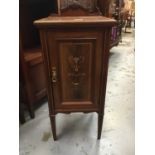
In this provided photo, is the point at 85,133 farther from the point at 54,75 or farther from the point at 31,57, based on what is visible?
the point at 31,57

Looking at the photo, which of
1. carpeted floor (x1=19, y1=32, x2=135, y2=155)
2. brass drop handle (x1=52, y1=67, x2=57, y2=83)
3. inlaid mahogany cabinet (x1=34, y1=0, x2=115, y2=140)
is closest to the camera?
inlaid mahogany cabinet (x1=34, y1=0, x2=115, y2=140)

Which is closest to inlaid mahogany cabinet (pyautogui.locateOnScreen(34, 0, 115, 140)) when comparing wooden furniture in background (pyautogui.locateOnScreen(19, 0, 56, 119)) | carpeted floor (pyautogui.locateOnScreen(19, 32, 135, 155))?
carpeted floor (pyautogui.locateOnScreen(19, 32, 135, 155))

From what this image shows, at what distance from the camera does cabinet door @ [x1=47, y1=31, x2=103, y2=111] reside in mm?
1105

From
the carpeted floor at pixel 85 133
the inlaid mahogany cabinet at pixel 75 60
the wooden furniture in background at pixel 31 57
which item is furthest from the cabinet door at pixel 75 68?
the wooden furniture in background at pixel 31 57

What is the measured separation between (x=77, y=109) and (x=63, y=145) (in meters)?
0.32

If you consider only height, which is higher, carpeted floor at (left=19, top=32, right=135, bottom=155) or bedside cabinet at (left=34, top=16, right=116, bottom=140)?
bedside cabinet at (left=34, top=16, right=116, bottom=140)

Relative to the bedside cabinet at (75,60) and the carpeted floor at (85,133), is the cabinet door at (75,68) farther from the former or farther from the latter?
the carpeted floor at (85,133)

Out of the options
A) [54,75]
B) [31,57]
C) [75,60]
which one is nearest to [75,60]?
[75,60]

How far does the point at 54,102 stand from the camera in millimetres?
1290

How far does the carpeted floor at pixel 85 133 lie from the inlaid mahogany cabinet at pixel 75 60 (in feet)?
0.85

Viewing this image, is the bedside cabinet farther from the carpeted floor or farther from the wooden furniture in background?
the wooden furniture in background

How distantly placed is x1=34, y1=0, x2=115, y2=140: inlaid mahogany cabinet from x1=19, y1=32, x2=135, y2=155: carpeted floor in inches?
10.2
